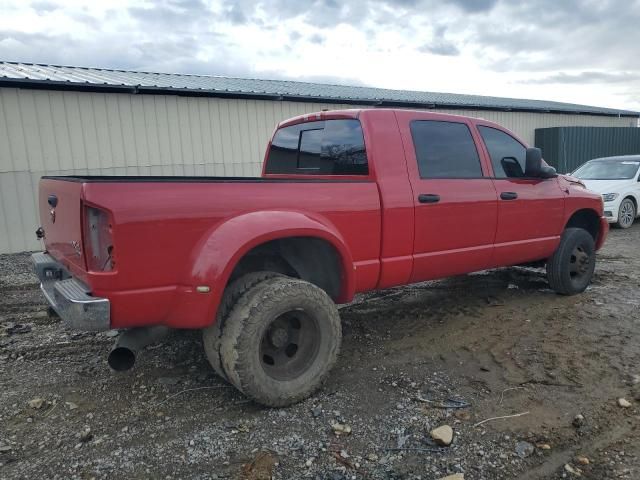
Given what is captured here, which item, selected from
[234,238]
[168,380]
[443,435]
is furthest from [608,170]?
[168,380]

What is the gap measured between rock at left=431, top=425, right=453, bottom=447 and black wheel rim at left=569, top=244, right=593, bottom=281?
131 inches

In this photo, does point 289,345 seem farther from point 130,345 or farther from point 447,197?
point 447,197

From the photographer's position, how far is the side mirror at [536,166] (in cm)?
462

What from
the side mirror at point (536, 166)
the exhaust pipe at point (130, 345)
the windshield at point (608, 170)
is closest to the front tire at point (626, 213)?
the windshield at point (608, 170)

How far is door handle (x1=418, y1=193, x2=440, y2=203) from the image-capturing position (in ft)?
12.8

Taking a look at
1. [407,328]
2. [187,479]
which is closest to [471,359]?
[407,328]

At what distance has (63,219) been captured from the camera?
3.06 meters

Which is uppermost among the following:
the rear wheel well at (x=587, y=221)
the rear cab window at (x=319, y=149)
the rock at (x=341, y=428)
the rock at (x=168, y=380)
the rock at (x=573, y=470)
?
the rear cab window at (x=319, y=149)

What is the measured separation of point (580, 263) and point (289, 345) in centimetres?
380

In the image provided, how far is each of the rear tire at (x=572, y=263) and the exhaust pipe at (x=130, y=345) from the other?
165 inches

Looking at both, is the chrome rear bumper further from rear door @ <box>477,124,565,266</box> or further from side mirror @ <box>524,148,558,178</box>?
side mirror @ <box>524,148,558,178</box>

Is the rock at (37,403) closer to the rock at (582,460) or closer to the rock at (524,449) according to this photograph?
the rock at (524,449)

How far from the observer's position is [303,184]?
335 centimetres

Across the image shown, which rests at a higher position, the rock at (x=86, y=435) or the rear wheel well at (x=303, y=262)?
the rear wheel well at (x=303, y=262)
